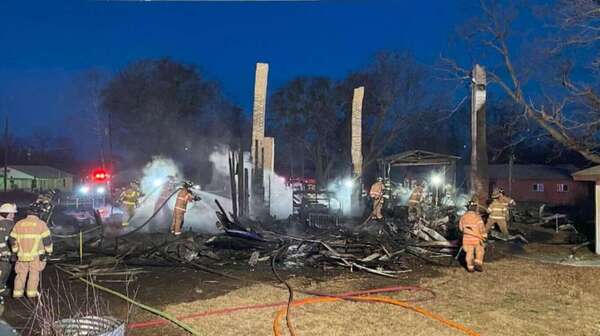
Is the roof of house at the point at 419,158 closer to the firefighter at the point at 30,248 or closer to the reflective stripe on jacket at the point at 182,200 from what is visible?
the reflective stripe on jacket at the point at 182,200

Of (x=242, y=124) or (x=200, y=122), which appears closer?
(x=200, y=122)

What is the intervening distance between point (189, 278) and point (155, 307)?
2.12 m

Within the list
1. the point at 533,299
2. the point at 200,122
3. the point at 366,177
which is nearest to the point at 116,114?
the point at 200,122

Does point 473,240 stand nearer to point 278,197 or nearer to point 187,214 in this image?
point 187,214

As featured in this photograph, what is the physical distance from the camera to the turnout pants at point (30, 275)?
24.4 feet

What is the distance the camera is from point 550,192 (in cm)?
4019

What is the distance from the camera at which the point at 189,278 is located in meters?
9.48

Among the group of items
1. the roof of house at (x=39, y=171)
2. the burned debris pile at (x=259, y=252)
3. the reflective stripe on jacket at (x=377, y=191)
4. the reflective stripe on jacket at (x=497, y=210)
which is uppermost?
the roof of house at (x=39, y=171)

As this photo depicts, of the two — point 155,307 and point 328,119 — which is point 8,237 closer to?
point 155,307

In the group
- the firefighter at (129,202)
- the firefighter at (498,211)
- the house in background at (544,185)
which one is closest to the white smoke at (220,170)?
the firefighter at (129,202)

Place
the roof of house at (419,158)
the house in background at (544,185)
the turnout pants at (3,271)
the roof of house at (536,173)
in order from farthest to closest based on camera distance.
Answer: the roof of house at (536,173) → the house in background at (544,185) → the roof of house at (419,158) → the turnout pants at (3,271)

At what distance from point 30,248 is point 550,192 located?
4091 centimetres

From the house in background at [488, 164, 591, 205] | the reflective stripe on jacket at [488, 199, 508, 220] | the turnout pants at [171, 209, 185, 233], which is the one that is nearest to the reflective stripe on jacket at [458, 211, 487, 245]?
the reflective stripe on jacket at [488, 199, 508, 220]

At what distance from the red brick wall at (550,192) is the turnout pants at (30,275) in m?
35.8
